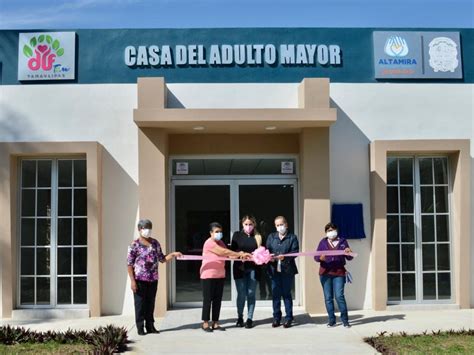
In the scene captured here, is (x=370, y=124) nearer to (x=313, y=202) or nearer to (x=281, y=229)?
(x=313, y=202)

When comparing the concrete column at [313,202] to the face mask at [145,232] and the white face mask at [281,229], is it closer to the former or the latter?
the white face mask at [281,229]

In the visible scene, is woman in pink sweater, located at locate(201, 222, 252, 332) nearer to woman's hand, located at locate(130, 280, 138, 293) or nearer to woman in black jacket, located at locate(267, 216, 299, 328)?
woman in black jacket, located at locate(267, 216, 299, 328)

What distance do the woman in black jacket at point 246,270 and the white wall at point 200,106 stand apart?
2249mm

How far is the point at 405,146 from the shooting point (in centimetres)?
1063

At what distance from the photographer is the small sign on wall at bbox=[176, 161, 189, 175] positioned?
10930 millimetres

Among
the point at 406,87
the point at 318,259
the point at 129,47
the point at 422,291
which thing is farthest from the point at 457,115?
the point at 129,47

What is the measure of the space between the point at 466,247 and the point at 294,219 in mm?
3076

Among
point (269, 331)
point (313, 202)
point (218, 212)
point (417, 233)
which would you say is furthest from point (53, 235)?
point (417, 233)

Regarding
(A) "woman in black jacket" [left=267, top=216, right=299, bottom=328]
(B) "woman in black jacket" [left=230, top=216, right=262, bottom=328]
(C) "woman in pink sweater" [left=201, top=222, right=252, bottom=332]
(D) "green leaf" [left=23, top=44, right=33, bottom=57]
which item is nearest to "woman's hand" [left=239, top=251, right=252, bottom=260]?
(C) "woman in pink sweater" [left=201, top=222, right=252, bottom=332]

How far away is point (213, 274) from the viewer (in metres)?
8.77

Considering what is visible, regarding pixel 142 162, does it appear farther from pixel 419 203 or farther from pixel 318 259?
pixel 419 203

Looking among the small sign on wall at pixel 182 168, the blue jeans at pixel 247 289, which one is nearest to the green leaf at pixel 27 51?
the small sign on wall at pixel 182 168

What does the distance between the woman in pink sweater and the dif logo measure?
14.4 ft

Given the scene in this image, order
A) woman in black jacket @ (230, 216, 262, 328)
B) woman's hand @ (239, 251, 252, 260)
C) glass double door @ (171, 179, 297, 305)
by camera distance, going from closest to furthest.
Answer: woman's hand @ (239, 251, 252, 260) → woman in black jacket @ (230, 216, 262, 328) → glass double door @ (171, 179, 297, 305)
